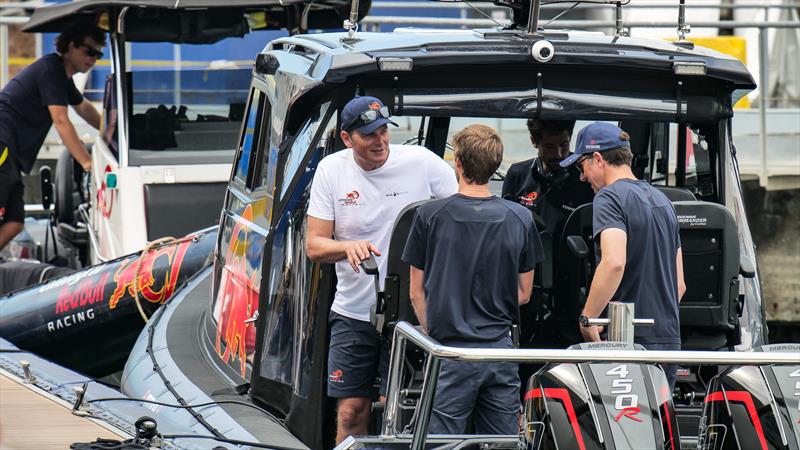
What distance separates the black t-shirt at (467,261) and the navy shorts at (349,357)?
0.45 m

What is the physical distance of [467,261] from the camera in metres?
4.84

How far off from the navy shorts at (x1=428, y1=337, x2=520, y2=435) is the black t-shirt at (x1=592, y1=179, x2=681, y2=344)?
53 cm

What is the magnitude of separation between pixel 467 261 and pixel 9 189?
677 cm

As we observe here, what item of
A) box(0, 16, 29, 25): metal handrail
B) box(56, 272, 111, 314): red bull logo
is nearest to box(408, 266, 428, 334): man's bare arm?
box(56, 272, 111, 314): red bull logo

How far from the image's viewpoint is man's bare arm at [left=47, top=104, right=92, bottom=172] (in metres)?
10.7

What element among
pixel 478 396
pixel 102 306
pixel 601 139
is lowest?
pixel 102 306

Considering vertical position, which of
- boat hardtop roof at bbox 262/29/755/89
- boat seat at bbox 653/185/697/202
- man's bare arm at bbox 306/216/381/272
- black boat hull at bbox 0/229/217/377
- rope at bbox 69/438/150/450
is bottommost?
black boat hull at bbox 0/229/217/377

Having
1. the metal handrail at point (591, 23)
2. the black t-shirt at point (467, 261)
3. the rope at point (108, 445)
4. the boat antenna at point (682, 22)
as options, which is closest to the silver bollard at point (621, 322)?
the black t-shirt at point (467, 261)

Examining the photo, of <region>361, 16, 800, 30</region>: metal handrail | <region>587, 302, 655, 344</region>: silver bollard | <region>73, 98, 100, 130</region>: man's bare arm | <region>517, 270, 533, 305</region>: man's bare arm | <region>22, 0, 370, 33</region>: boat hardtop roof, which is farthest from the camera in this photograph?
<region>361, 16, 800, 30</region>: metal handrail

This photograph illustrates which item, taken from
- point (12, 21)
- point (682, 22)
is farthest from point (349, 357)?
point (12, 21)

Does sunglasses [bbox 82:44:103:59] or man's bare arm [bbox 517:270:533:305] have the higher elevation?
sunglasses [bbox 82:44:103:59]

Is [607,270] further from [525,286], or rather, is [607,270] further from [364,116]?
[364,116]

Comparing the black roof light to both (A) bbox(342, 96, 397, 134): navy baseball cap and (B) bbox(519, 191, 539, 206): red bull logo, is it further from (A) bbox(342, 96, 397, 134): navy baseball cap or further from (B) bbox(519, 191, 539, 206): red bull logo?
(B) bbox(519, 191, 539, 206): red bull logo

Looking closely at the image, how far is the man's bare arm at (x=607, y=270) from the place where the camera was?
4.98 metres
